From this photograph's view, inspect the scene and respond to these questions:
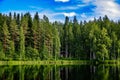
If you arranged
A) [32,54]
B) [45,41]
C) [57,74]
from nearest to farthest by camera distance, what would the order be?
[57,74] → [32,54] → [45,41]

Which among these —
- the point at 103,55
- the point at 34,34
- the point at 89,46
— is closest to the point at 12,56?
the point at 34,34

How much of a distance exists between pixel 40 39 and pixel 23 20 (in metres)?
8.87

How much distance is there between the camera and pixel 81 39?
137 meters

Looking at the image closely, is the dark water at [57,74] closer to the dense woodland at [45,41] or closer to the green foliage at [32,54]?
the dense woodland at [45,41]

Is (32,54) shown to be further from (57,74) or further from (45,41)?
(57,74)

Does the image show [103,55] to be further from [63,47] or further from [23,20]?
[63,47]

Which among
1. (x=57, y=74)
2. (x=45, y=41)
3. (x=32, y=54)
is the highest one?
(x=45, y=41)

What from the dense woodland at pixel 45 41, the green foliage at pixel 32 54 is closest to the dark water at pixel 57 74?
the dense woodland at pixel 45 41

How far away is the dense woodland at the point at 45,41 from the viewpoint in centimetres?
10262

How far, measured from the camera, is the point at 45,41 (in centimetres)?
11656

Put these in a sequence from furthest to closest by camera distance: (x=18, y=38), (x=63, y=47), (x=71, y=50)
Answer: (x=63, y=47), (x=71, y=50), (x=18, y=38)

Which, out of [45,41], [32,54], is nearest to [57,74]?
Result: [32,54]

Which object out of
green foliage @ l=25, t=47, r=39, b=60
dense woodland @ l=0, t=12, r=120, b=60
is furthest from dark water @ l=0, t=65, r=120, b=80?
green foliage @ l=25, t=47, r=39, b=60

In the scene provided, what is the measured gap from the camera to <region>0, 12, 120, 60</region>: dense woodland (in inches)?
4040
